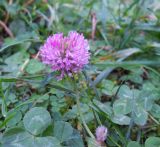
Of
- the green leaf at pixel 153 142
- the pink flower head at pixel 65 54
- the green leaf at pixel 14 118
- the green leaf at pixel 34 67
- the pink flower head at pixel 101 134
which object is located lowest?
the green leaf at pixel 34 67

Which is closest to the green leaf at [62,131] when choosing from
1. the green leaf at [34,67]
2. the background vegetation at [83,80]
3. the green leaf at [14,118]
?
the background vegetation at [83,80]

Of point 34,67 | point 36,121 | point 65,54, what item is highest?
point 65,54

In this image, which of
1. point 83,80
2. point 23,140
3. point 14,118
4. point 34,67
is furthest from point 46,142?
point 34,67

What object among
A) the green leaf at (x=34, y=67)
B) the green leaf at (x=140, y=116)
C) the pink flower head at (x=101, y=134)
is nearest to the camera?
the pink flower head at (x=101, y=134)

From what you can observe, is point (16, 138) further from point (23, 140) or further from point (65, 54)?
point (65, 54)

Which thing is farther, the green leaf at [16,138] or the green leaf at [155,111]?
the green leaf at [155,111]

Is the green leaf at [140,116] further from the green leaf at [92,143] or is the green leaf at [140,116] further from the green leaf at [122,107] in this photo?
the green leaf at [92,143]

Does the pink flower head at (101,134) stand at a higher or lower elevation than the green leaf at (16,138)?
higher
